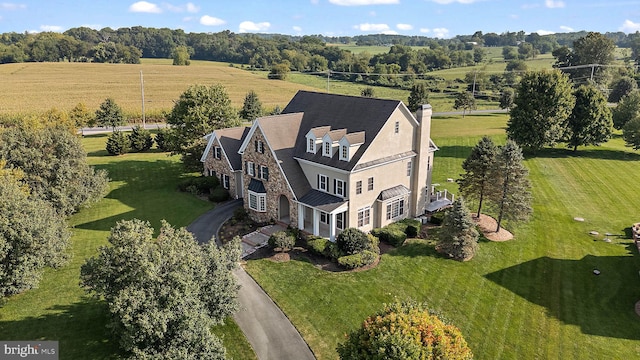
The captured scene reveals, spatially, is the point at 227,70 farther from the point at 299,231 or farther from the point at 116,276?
the point at 116,276

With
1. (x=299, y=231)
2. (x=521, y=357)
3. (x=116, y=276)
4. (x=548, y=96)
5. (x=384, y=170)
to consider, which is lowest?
(x=521, y=357)

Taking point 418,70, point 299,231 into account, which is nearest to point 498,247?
point 299,231

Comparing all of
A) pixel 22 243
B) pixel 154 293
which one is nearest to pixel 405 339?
pixel 154 293

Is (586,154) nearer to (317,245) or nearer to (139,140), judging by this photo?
(317,245)

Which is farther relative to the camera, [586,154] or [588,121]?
[586,154]

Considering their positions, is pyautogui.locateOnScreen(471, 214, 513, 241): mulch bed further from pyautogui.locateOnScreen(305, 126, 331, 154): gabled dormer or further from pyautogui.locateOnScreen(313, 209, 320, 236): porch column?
pyautogui.locateOnScreen(305, 126, 331, 154): gabled dormer

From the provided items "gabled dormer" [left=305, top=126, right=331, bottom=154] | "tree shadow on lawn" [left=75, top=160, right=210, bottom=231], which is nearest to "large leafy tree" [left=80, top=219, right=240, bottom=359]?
"gabled dormer" [left=305, top=126, right=331, bottom=154]
